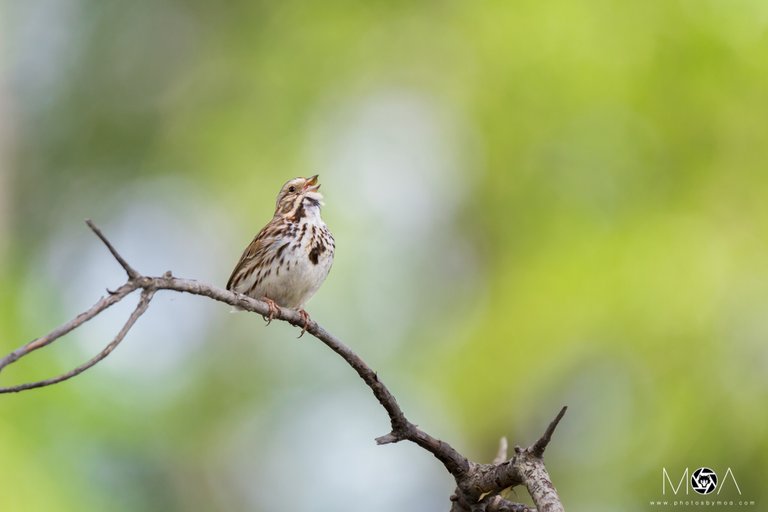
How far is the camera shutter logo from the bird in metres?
3.05

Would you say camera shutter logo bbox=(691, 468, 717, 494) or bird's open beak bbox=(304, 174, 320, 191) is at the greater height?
bird's open beak bbox=(304, 174, 320, 191)

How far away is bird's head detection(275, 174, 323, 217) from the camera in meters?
7.02

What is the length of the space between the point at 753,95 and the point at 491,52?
3.44 m

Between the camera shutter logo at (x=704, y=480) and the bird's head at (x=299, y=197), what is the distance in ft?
10.3

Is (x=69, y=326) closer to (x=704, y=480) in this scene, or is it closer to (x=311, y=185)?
(x=311, y=185)

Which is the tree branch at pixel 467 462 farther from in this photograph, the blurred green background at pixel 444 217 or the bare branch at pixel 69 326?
the blurred green background at pixel 444 217

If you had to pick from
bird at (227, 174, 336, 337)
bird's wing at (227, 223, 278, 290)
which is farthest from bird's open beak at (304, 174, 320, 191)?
bird's wing at (227, 223, 278, 290)

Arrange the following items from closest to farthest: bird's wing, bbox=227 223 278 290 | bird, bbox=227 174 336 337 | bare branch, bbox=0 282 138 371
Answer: bare branch, bbox=0 282 138 371 → bird, bbox=227 174 336 337 → bird's wing, bbox=227 223 278 290

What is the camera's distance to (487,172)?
13.1 m

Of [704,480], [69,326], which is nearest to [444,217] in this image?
[704,480]

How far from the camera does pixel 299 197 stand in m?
7.11

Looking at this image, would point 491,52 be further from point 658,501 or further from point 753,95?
point 658,501

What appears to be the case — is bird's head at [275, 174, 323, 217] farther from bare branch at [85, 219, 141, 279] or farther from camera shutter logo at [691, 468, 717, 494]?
bare branch at [85, 219, 141, 279]

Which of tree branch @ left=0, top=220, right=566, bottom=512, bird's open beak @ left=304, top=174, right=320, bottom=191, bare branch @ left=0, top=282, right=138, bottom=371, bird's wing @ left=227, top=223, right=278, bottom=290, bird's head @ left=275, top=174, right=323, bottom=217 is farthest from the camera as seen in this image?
bird's open beak @ left=304, top=174, right=320, bottom=191
